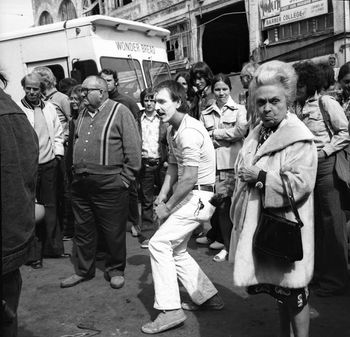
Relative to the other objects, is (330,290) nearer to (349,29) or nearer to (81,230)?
(81,230)

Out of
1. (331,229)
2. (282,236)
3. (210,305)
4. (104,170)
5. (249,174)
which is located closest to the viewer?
(282,236)

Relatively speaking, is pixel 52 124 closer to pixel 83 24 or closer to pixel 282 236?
pixel 83 24

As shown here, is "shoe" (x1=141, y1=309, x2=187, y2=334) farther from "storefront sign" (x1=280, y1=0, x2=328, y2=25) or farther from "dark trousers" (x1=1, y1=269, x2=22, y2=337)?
"storefront sign" (x1=280, y1=0, x2=328, y2=25)

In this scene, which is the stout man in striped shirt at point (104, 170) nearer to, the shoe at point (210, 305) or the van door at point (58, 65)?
the shoe at point (210, 305)

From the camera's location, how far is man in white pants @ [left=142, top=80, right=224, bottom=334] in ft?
11.5

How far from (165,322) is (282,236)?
1411 mm

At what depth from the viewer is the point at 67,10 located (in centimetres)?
2430

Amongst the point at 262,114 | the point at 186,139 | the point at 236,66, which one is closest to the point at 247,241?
the point at 262,114

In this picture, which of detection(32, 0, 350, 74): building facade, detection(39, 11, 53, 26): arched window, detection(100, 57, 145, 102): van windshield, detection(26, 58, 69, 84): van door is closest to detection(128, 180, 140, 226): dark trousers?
detection(100, 57, 145, 102): van windshield

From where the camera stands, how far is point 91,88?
14.7 feet

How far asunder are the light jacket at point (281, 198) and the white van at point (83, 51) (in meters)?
5.94

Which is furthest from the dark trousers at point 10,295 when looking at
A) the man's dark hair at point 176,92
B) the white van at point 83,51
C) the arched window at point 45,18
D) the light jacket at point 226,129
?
the arched window at point 45,18

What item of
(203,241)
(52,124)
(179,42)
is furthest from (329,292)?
(179,42)

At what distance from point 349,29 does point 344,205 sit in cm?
996
